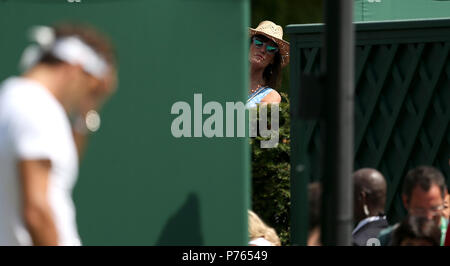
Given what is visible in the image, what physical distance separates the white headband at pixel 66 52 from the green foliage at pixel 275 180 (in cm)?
214

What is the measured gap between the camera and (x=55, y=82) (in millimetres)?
3889

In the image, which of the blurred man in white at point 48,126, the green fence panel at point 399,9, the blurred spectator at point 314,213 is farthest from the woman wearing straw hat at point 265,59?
the blurred man in white at point 48,126

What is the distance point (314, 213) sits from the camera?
Answer: 13.4 ft

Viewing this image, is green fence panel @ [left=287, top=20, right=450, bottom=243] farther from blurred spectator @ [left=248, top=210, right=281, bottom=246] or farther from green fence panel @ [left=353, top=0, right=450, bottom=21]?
blurred spectator @ [left=248, top=210, right=281, bottom=246]

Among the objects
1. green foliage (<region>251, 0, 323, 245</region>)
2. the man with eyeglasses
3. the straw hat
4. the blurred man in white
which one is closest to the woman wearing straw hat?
the straw hat

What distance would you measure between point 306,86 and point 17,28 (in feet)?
3.96

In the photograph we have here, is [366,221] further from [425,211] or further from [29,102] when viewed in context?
[29,102]

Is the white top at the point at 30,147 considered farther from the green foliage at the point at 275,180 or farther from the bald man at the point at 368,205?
the green foliage at the point at 275,180

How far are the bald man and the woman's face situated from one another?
2.26m

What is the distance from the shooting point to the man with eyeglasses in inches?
199

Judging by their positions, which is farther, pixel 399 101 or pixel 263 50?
pixel 263 50

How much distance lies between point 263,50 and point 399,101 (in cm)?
160

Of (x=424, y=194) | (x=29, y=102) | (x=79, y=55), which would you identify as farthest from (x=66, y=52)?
(x=424, y=194)

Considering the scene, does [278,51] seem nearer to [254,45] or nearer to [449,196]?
[254,45]
